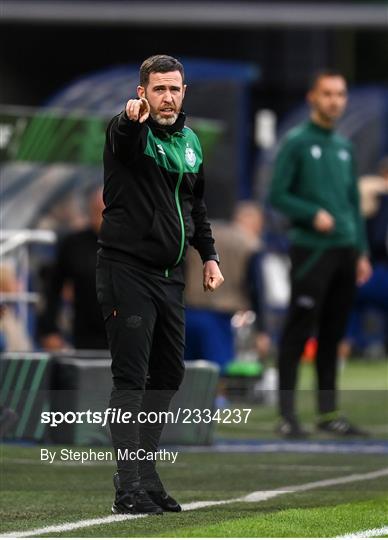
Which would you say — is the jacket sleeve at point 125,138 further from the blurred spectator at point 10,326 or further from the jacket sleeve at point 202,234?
the blurred spectator at point 10,326

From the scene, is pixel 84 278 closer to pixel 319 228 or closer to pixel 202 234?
pixel 319 228

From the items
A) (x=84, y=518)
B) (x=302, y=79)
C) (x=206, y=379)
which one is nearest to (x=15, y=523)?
(x=84, y=518)

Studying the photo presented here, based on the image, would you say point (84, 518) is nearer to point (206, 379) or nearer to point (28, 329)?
point (206, 379)

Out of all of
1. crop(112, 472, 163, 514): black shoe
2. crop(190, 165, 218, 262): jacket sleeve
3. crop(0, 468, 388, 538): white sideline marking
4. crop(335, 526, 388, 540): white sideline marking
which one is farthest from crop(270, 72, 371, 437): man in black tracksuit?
crop(335, 526, 388, 540): white sideline marking

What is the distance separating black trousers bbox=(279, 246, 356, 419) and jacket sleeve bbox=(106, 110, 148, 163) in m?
4.55

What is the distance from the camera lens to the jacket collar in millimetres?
7918

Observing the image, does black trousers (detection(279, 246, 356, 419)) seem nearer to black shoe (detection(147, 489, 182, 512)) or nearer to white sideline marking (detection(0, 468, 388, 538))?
white sideline marking (detection(0, 468, 388, 538))

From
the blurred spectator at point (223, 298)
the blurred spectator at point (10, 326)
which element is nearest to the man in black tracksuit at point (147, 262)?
the blurred spectator at point (10, 326)

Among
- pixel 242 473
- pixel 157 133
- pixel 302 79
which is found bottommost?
pixel 242 473

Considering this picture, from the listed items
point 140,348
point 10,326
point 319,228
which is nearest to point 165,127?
point 140,348

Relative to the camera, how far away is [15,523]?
7.69m

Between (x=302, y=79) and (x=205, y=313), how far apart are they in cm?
1757
